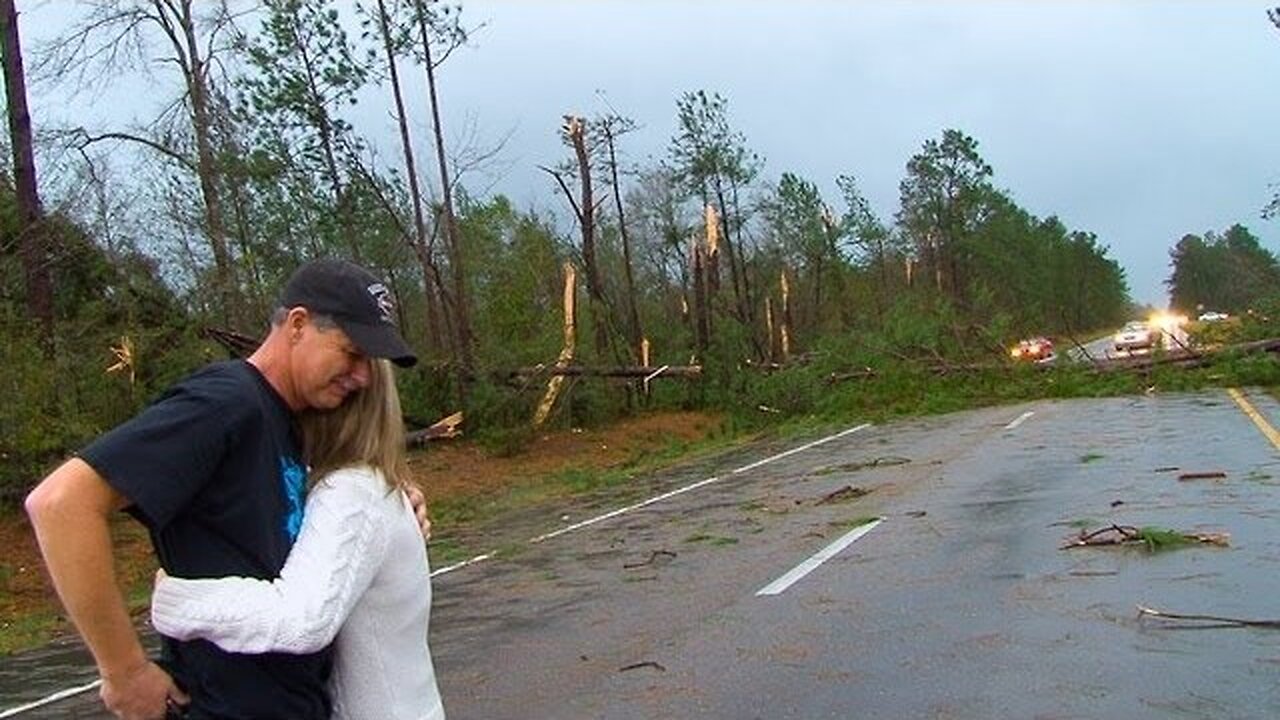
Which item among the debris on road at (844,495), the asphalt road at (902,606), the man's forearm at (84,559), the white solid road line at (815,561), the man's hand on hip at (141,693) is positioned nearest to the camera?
the man's forearm at (84,559)

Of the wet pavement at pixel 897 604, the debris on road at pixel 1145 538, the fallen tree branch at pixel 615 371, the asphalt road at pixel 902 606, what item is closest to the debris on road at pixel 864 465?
the wet pavement at pixel 897 604

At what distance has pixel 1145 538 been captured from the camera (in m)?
10.0

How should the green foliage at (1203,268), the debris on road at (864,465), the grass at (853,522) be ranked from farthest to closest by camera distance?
the green foliage at (1203,268)
the debris on road at (864,465)
the grass at (853,522)

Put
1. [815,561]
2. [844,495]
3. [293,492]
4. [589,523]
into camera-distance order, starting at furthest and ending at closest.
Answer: [589,523]
[844,495]
[815,561]
[293,492]

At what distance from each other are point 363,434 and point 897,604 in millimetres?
6575

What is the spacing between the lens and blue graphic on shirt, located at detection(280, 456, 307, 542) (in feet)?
8.35

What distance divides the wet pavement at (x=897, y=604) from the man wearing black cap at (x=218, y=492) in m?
4.14

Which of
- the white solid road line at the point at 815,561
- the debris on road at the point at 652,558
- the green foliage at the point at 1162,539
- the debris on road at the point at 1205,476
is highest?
the debris on road at the point at 652,558

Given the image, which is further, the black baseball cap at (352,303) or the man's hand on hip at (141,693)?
the black baseball cap at (352,303)

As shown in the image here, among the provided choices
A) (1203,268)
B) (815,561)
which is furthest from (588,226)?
(1203,268)

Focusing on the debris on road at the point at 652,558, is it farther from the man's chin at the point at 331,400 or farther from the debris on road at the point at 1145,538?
the man's chin at the point at 331,400

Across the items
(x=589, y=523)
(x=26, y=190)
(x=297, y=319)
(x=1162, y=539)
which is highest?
(x=26, y=190)

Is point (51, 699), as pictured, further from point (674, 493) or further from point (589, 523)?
point (674, 493)

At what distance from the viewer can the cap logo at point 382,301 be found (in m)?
2.63
